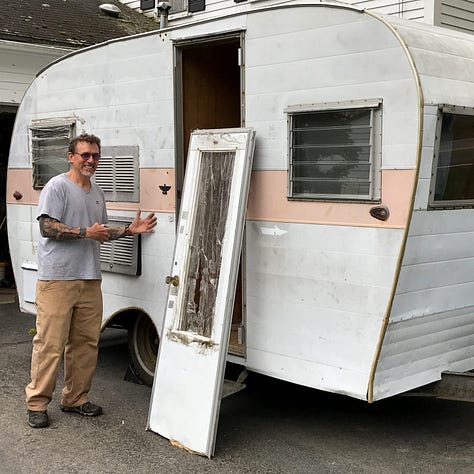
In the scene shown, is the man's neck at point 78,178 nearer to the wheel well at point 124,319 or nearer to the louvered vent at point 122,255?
the louvered vent at point 122,255

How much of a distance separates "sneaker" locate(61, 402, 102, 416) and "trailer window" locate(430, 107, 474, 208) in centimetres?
286

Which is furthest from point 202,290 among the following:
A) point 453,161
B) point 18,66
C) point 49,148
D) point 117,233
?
point 18,66

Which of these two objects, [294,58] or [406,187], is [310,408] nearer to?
[406,187]

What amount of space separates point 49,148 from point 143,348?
6.58ft

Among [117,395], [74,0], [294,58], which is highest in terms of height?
[74,0]

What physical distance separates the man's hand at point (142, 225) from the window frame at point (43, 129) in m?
1.31

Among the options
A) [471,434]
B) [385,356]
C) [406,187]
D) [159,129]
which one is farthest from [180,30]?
[471,434]

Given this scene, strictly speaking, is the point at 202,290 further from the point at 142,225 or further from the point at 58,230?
the point at 58,230

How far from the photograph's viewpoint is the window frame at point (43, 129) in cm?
636

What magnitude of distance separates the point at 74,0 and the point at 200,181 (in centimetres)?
916

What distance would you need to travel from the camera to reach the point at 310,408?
18.5ft

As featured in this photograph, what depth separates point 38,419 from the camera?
17.1 feet

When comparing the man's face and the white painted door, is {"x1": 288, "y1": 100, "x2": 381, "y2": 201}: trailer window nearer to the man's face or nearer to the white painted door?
the white painted door

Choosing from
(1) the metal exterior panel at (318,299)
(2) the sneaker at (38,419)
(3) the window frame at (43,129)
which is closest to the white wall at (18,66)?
(3) the window frame at (43,129)
